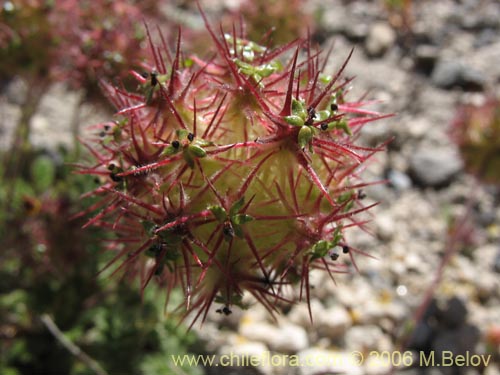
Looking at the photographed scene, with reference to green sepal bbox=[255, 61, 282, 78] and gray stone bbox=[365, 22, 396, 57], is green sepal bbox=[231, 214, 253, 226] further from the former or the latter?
gray stone bbox=[365, 22, 396, 57]

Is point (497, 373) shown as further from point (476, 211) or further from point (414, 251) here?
point (476, 211)

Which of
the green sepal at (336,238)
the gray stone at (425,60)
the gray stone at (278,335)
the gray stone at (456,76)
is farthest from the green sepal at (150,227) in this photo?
the gray stone at (425,60)

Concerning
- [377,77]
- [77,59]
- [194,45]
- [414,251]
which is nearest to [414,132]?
[377,77]

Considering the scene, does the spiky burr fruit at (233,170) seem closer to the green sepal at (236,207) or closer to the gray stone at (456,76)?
the green sepal at (236,207)

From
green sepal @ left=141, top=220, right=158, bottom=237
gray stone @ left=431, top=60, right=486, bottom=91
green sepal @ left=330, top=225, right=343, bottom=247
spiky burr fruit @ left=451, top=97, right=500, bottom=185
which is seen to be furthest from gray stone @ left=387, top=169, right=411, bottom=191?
green sepal @ left=141, top=220, right=158, bottom=237

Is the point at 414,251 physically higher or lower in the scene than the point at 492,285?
higher

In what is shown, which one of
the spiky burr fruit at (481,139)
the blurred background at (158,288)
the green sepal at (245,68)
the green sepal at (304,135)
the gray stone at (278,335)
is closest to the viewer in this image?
the green sepal at (304,135)

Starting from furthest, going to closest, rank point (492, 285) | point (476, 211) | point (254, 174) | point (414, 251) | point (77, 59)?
point (476, 211), point (414, 251), point (492, 285), point (77, 59), point (254, 174)
